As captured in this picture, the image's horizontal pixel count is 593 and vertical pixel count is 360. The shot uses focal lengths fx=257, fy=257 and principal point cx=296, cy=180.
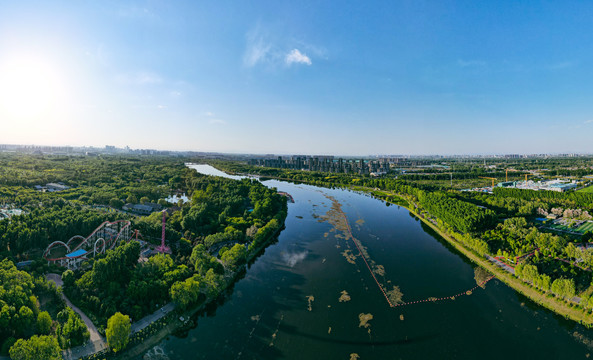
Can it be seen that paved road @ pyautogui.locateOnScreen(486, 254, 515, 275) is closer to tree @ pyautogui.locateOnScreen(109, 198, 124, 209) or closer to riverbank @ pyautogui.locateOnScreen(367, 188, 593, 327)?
riverbank @ pyautogui.locateOnScreen(367, 188, 593, 327)

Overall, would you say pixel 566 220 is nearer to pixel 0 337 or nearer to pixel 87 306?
pixel 87 306

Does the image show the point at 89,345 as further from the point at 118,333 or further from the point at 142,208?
the point at 142,208

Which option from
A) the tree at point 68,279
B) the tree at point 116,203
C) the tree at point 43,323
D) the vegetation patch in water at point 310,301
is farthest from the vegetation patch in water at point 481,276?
the tree at point 116,203

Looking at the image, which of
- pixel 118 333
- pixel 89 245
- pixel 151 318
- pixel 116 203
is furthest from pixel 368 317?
pixel 116 203

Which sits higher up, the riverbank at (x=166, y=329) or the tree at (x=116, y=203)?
the tree at (x=116, y=203)

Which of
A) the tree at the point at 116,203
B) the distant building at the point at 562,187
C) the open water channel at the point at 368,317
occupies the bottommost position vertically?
the open water channel at the point at 368,317

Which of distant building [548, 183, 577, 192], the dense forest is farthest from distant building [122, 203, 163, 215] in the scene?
distant building [548, 183, 577, 192]

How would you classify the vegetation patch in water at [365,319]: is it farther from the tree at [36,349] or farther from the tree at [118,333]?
the tree at [36,349]
